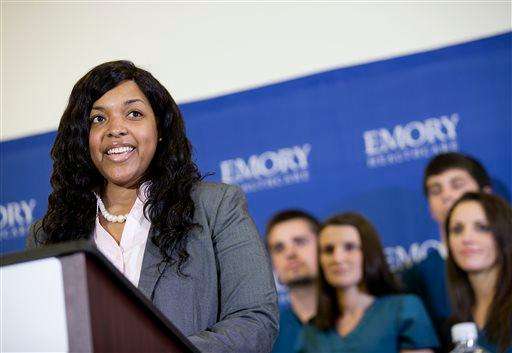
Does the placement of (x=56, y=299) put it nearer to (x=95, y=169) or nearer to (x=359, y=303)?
(x=95, y=169)

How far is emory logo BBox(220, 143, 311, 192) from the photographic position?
14.1 ft

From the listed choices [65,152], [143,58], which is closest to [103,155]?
[65,152]

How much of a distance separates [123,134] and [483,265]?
1989 millimetres

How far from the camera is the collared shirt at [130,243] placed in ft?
7.70

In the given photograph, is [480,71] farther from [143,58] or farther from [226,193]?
[226,193]

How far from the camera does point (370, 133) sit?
4.22 meters

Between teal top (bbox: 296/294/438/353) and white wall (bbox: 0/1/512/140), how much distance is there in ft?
3.65

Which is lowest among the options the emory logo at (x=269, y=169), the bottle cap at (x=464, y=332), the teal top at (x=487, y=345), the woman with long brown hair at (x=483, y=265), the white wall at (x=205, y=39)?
the teal top at (x=487, y=345)

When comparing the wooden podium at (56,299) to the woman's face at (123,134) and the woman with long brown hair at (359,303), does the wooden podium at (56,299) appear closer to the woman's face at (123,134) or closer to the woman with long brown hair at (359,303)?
the woman's face at (123,134)

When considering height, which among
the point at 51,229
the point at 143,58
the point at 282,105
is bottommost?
the point at 51,229

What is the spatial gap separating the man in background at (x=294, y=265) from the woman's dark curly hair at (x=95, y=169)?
169 centimetres

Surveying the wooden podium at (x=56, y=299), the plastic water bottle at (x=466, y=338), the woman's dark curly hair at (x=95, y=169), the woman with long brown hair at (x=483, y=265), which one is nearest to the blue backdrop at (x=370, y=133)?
the woman with long brown hair at (x=483, y=265)

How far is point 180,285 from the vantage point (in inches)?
89.7

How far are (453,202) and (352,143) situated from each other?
1.68 ft
